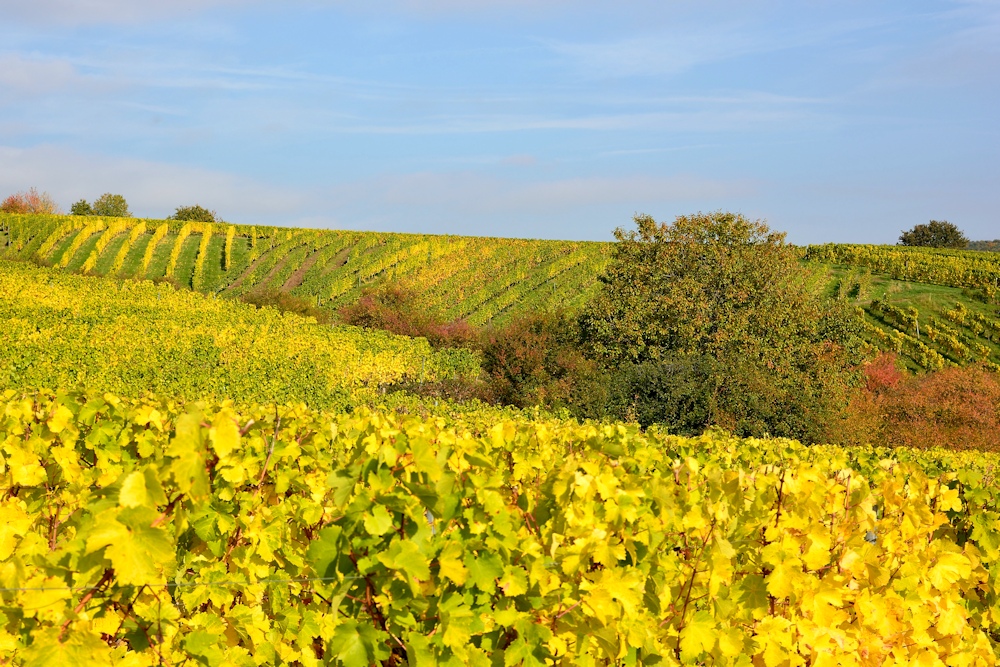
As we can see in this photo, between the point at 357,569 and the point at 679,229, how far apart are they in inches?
1147

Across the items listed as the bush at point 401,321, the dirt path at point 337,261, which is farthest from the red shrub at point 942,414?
the dirt path at point 337,261

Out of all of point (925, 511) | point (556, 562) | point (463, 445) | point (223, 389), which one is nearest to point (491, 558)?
point (556, 562)

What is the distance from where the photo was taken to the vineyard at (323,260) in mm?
51188

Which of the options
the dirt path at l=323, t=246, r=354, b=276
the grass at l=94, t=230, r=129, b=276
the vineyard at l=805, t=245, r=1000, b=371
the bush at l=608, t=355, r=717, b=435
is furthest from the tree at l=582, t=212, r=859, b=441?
the grass at l=94, t=230, r=129, b=276

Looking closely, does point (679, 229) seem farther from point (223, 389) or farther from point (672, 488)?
point (672, 488)

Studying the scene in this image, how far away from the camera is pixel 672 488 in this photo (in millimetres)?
4262

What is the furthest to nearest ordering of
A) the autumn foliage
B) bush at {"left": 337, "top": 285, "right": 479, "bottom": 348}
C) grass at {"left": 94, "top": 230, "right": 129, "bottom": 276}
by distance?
grass at {"left": 94, "top": 230, "right": 129, "bottom": 276}, bush at {"left": 337, "top": 285, "right": 479, "bottom": 348}, the autumn foliage

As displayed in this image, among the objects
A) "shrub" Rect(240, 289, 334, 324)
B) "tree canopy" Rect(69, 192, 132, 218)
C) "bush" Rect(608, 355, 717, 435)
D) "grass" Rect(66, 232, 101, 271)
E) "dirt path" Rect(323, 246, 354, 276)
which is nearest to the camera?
"bush" Rect(608, 355, 717, 435)

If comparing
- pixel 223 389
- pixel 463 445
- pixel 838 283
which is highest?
pixel 838 283

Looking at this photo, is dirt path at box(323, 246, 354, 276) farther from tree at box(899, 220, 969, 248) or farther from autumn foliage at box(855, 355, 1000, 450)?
tree at box(899, 220, 969, 248)

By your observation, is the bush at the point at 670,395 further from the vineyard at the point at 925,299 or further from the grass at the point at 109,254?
the grass at the point at 109,254

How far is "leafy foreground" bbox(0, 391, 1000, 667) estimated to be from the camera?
3.17 metres

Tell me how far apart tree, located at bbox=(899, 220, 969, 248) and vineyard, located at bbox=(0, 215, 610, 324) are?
37.5 metres

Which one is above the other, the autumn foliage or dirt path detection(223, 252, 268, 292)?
dirt path detection(223, 252, 268, 292)
